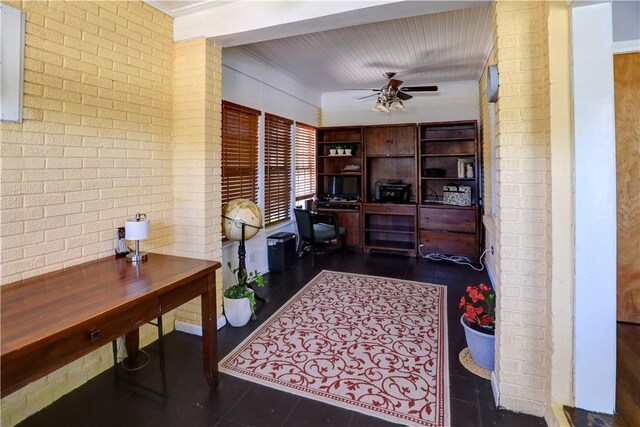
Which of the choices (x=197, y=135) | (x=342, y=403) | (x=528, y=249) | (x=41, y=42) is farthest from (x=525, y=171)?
(x=41, y=42)

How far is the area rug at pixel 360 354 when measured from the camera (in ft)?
6.71

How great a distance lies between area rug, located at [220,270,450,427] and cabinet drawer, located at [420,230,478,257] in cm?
169

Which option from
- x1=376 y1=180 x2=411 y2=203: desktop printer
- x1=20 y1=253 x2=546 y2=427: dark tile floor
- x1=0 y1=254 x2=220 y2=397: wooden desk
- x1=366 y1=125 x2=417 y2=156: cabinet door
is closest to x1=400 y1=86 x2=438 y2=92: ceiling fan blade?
x1=366 y1=125 x2=417 y2=156: cabinet door

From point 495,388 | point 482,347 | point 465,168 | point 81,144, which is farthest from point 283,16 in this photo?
point 465,168

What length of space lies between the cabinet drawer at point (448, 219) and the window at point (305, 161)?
2033mm

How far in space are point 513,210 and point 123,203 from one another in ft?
8.62

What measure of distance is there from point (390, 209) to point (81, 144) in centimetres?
447

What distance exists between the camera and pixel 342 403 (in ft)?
6.59

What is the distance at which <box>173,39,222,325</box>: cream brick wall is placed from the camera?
108 inches

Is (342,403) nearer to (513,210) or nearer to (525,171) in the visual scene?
(513,210)

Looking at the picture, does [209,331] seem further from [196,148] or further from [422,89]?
[422,89]

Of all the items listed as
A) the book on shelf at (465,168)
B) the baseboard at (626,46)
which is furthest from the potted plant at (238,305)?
the book on shelf at (465,168)

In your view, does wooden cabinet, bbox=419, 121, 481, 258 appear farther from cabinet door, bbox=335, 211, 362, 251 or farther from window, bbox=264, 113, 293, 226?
window, bbox=264, 113, 293, 226

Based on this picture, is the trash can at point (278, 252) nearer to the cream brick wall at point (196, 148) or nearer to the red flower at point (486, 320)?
the cream brick wall at point (196, 148)
